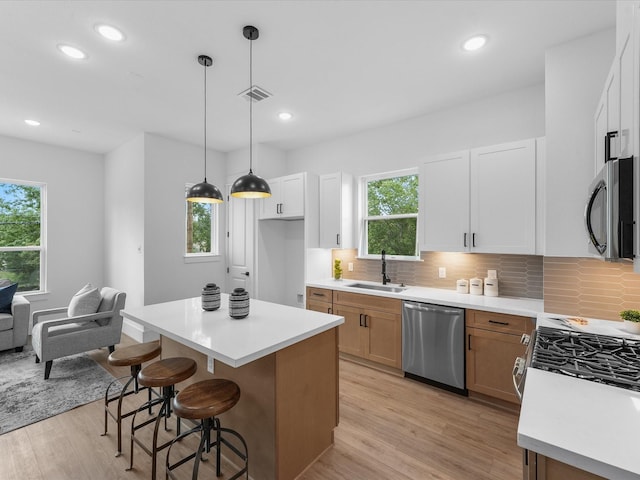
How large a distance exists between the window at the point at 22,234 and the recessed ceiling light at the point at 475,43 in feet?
19.9

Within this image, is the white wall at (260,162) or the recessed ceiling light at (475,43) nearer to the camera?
the recessed ceiling light at (475,43)

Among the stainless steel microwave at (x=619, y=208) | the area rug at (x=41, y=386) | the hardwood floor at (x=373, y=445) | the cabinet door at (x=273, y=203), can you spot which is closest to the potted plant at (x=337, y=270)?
the cabinet door at (x=273, y=203)

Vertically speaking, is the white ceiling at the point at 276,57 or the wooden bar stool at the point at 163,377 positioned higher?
the white ceiling at the point at 276,57

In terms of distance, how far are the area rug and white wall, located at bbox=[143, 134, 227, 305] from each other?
43.0 inches

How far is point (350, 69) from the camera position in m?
2.64

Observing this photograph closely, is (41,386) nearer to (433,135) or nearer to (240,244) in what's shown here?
(240,244)

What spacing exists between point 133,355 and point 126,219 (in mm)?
3101

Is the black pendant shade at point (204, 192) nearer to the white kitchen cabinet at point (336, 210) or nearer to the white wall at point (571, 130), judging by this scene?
the white kitchen cabinet at point (336, 210)

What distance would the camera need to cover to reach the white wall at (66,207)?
452cm

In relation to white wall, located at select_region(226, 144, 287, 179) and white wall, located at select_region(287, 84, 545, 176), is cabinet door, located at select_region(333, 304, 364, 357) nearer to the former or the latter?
white wall, located at select_region(287, 84, 545, 176)

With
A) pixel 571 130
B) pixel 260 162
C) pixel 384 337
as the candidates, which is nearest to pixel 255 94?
pixel 260 162

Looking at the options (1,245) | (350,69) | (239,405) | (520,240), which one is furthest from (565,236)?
(1,245)

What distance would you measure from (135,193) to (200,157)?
1.11 m

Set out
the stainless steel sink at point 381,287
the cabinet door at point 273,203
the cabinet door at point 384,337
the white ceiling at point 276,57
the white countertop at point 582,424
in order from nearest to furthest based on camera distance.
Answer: the white countertop at point 582,424
the white ceiling at point 276,57
the cabinet door at point 384,337
the stainless steel sink at point 381,287
the cabinet door at point 273,203
